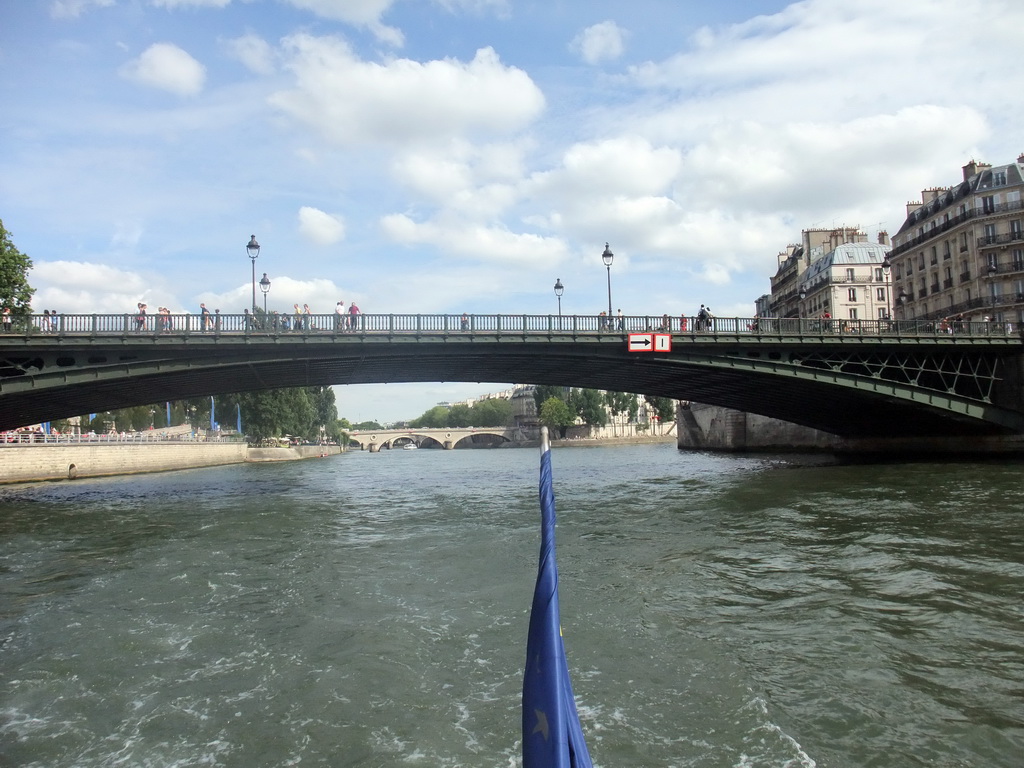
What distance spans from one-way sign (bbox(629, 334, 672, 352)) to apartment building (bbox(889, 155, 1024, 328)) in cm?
3322

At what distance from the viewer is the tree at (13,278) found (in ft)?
142

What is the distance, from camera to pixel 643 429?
16275 centimetres

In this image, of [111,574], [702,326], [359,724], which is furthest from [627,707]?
[702,326]

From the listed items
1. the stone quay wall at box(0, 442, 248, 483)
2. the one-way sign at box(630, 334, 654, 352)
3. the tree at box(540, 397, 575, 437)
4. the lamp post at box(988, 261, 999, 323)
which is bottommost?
the tree at box(540, 397, 575, 437)

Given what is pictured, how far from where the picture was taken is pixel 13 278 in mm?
44156

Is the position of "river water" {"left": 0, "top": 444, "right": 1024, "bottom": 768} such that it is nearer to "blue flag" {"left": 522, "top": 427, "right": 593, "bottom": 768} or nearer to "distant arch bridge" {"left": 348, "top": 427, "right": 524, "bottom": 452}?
"blue flag" {"left": 522, "top": 427, "right": 593, "bottom": 768}

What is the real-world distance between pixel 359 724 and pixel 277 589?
6.67 meters

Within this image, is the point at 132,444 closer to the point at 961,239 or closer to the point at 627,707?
the point at 627,707

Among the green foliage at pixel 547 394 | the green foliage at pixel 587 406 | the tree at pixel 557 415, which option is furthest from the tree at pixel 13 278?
the green foliage at pixel 547 394

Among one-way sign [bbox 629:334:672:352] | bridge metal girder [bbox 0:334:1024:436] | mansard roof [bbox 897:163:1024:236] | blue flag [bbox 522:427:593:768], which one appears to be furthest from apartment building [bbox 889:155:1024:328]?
blue flag [bbox 522:427:593:768]

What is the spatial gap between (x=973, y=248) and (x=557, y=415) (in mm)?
89494

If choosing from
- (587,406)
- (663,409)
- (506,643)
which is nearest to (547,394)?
(587,406)

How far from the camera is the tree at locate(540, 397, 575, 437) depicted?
462ft

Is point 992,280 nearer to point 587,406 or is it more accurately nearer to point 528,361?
point 528,361
